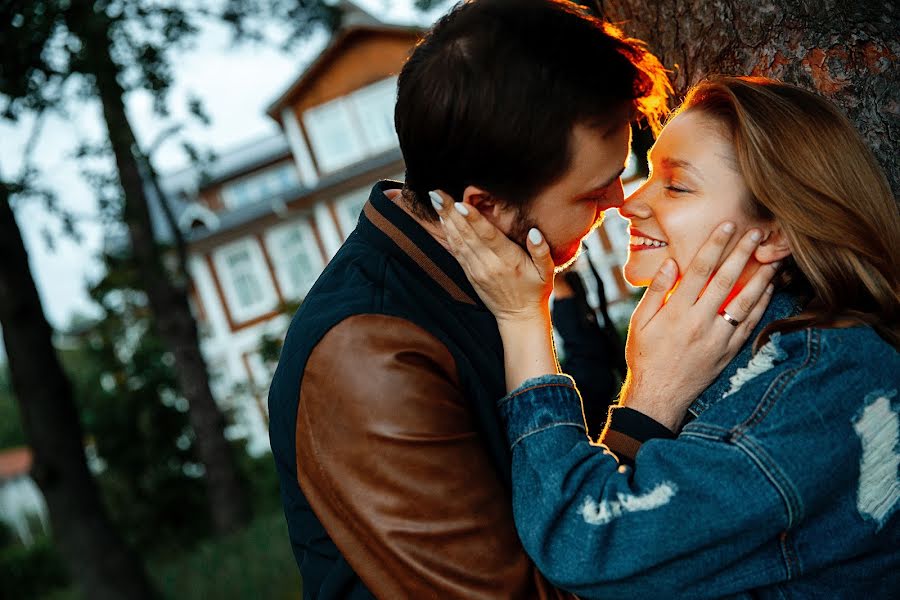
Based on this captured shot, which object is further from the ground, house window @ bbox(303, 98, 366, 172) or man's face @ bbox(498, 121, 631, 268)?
house window @ bbox(303, 98, 366, 172)

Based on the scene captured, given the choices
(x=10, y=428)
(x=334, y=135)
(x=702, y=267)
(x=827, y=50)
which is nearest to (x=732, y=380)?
(x=702, y=267)

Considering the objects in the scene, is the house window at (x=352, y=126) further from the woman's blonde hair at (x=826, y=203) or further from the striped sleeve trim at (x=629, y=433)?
the striped sleeve trim at (x=629, y=433)

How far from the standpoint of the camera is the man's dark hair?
2135 millimetres

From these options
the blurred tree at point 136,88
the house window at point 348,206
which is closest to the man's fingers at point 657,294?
the blurred tree at point 136,88

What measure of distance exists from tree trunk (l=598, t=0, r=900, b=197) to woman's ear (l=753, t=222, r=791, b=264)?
1.65ft

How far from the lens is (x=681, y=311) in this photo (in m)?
2.25

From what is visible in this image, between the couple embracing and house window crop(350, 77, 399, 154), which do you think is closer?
the couple embracing

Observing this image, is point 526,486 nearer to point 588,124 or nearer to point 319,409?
point 319,409

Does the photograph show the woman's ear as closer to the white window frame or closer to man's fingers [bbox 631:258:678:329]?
man's fingers [bbox 631:258:678:329]

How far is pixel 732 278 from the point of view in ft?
7.25

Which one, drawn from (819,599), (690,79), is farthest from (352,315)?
(690,79)

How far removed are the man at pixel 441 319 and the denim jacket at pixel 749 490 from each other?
15 centimetres

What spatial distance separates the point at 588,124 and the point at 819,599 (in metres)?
1.23

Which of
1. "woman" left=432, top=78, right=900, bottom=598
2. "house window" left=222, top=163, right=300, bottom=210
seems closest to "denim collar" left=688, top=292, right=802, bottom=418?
"woman" left=432, top=78, right=900, bottom=598
